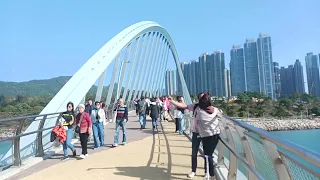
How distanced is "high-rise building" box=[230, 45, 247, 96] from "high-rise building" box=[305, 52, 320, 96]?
2871 cm

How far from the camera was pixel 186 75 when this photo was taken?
379 feet

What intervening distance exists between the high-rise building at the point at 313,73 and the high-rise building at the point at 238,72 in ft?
94.2

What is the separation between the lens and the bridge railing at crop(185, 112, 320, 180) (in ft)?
5.75

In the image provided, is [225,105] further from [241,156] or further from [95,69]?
[241,156]

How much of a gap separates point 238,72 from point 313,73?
107 ft

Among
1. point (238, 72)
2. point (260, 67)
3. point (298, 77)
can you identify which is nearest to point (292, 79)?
point (298, 77)

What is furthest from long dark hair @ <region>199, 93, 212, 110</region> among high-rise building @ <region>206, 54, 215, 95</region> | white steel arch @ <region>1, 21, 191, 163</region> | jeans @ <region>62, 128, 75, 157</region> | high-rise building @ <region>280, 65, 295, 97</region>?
high-rise building @ <region>280, 65, 295, 97</region>

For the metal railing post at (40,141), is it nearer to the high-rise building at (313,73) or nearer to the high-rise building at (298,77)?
the high-rise building at (313,73)

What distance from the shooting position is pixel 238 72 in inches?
4803

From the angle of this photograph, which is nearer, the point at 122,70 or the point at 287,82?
the point at 122,70

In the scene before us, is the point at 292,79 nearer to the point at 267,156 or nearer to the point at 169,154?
the point at 169,154

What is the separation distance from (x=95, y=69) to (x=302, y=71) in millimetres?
129118

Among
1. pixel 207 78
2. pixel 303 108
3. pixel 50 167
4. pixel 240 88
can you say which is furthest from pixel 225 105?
pixel 50 167

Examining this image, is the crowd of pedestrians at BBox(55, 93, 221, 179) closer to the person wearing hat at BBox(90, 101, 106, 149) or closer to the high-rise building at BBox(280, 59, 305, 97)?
the person wearing hat at BBox(90, 101, 106, 149)
